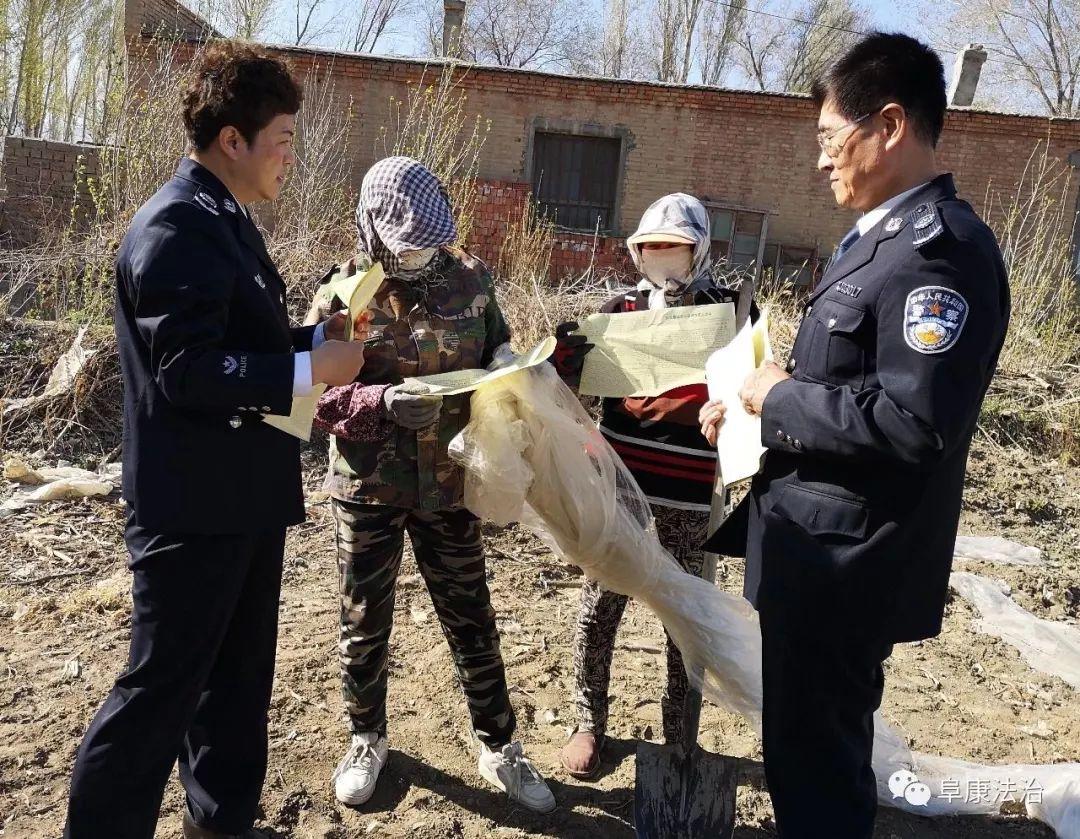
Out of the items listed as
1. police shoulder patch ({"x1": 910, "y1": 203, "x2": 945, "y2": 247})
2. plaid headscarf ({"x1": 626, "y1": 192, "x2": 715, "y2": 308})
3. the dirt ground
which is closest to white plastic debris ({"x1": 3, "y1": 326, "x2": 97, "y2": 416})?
the dirt ground

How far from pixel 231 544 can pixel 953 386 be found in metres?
1.66

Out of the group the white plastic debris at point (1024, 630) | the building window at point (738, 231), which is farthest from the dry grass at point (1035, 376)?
the building window at point (738, 231)

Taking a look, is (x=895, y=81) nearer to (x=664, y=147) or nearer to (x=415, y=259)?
(x=415, y=259)

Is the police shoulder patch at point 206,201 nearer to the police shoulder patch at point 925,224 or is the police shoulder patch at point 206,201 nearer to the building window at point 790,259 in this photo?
the police shoulder patch at point 925,224

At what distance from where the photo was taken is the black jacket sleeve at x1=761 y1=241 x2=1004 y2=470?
1.62 meters

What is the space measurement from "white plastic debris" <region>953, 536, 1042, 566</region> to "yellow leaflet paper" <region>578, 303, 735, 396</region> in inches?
124

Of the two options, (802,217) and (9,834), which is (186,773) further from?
(802,217)

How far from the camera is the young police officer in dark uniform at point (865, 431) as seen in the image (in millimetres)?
1656

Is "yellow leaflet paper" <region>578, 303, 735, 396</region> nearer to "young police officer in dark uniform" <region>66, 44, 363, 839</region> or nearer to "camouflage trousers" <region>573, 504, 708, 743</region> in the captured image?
"camouflage trousers" <region>573, 504, 708, 743</region>

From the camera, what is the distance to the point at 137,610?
2.00 m

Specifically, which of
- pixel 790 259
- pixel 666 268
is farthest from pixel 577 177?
pixel 666 268

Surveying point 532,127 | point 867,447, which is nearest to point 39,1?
point 532,127

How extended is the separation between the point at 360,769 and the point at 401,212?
1755mm

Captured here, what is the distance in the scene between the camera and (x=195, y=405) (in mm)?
1854
